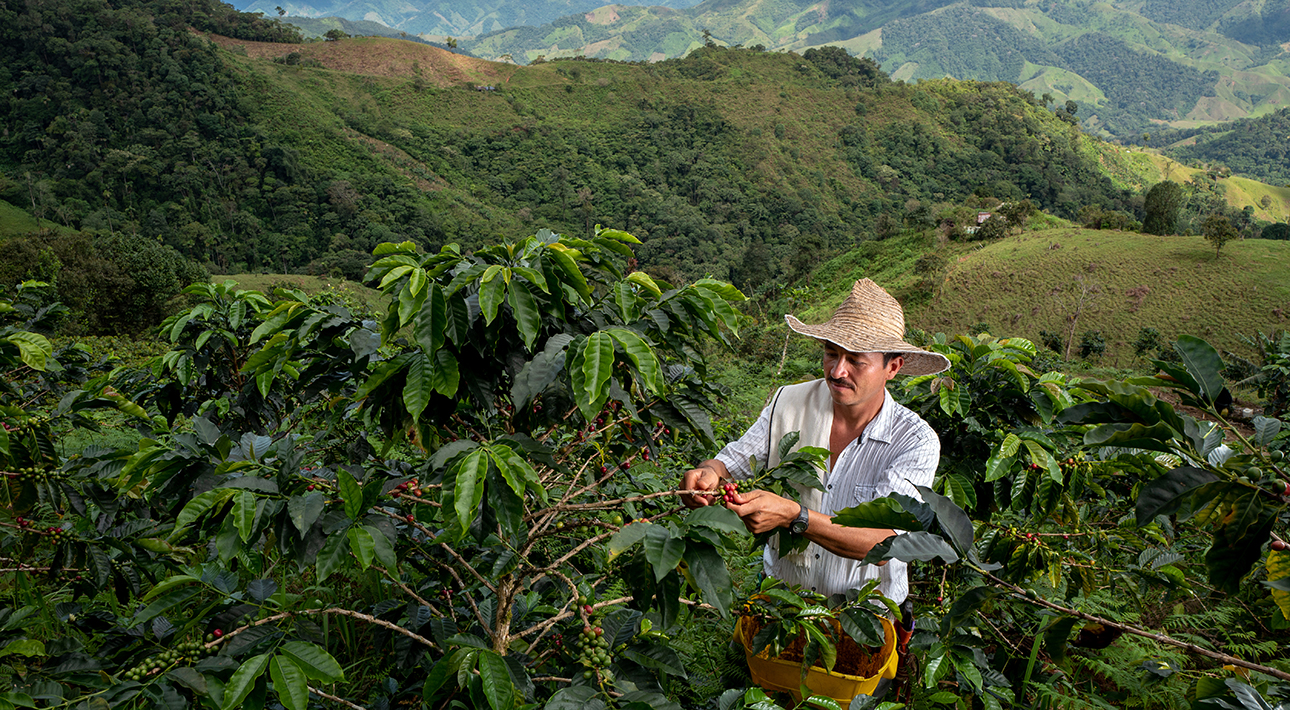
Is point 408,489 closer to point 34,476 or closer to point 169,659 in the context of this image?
point 169,659

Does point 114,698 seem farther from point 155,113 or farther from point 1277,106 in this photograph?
point 1277,106

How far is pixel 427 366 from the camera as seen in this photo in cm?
144

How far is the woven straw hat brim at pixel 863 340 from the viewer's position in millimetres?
2057

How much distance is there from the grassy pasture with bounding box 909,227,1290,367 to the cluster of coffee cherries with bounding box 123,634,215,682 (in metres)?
28.5

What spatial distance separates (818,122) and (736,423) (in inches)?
3001

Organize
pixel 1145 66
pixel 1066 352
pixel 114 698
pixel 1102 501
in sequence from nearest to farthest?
pixel 114 698 < pixel 1102 501 < pixel 1066 352 < pixel 1145 66

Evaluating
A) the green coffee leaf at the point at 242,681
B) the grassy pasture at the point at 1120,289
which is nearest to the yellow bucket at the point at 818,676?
the green coffee leaf at the point at 242,681

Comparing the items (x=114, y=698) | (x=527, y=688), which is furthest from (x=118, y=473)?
(x=527, y=688)

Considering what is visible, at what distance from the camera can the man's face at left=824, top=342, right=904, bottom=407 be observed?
2.12 meters

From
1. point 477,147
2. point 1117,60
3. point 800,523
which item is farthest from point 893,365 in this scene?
point 1117,60

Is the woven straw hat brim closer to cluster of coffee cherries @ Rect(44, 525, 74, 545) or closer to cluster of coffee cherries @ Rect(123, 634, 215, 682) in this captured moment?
cluster of coffee cherries @ Rect(123, 634, 215, 682)

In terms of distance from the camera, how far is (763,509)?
1.56 meters

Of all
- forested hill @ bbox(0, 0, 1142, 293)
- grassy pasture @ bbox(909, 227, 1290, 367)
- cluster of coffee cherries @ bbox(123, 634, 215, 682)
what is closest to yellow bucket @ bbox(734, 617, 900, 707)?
cluster of coffee cherries @ bbox(123, 634, 215, 682)

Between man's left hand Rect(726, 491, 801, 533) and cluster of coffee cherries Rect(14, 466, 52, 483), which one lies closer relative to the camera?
man's left hand Rect(726, 491, 801, 533)
